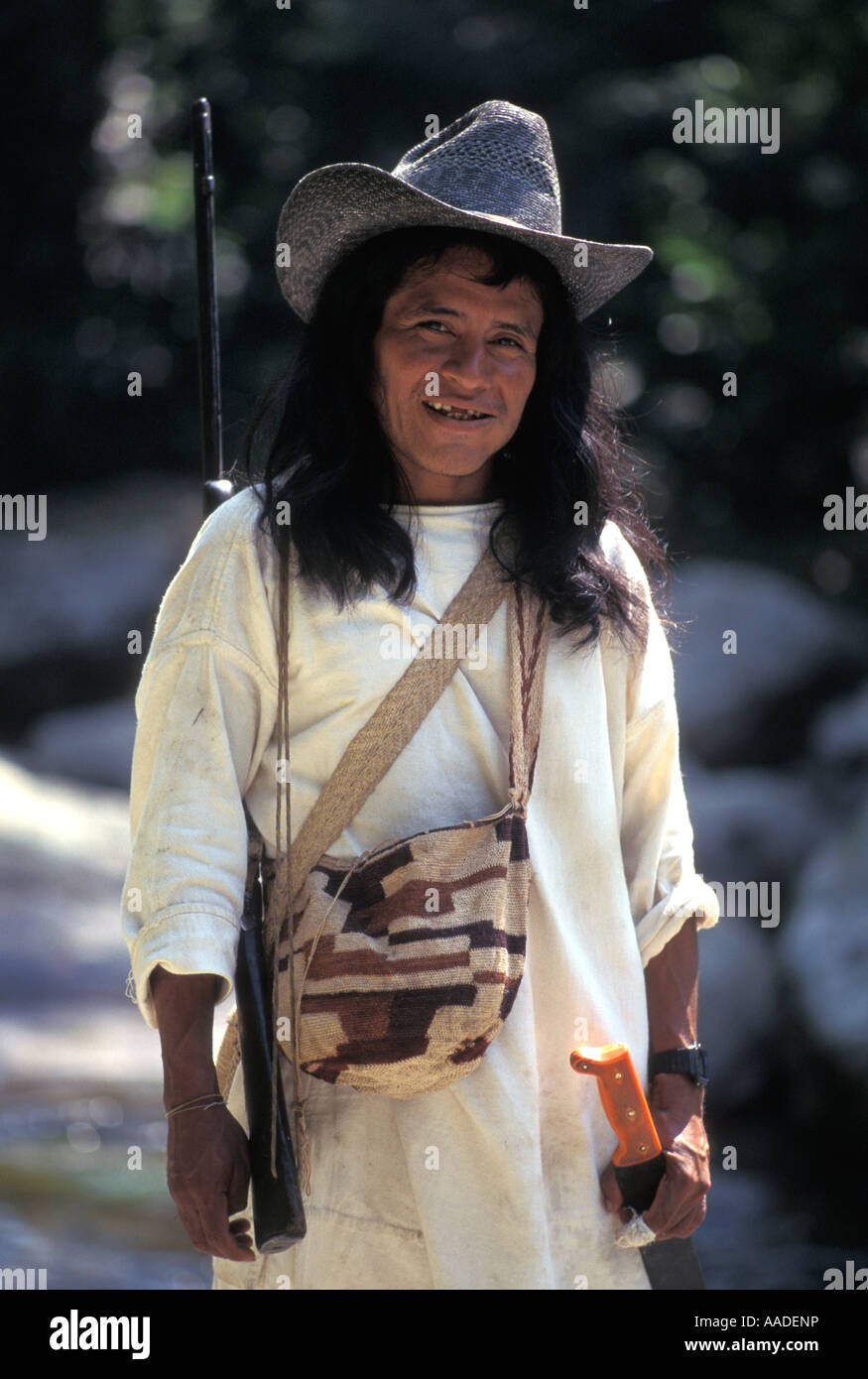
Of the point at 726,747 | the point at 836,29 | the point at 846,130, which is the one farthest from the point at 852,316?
the point at 726,747

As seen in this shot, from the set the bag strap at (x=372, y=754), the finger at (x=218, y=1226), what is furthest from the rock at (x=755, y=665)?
the finger at (x=218, y=1226)

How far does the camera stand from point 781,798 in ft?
21.6

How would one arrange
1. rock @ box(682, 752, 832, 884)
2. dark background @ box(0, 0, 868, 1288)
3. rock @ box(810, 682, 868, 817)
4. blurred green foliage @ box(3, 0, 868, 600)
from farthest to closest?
blurred green foliage @ box(3, 0, 868, 600), rock @ box(810, 682, 868, 817), rock @ box(682, 752, 832, 884), dark background @ box(0, 0, 868, 1288)

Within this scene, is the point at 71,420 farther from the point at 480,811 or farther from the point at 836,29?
the point at 480,811

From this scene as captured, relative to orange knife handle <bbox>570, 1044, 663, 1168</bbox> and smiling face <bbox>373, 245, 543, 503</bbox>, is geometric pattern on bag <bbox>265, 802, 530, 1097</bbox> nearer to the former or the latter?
orange knife handle <bbox>570, 1044, 663, 1168</bbox>

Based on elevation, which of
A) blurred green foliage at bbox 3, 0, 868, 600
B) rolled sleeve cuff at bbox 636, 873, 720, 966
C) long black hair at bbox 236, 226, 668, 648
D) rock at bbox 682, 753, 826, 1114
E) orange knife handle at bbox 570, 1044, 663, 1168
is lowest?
rock at bbox 682, 753, 826, 1114

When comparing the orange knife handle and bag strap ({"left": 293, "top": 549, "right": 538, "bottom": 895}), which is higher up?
bag strap ({"left": 293, "top": 549, "right": 538, "bottom": 895})

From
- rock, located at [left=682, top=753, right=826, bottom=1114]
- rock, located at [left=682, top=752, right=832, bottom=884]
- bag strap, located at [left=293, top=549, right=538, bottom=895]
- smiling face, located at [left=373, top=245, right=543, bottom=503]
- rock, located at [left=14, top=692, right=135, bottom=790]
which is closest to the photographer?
bag strap, located at [left=293, top=549, right=538, bottom=895]

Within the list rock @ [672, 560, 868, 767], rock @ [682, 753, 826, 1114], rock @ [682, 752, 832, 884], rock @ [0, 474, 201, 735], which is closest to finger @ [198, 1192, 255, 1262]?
rock @ [682, 753, 826, 1114]

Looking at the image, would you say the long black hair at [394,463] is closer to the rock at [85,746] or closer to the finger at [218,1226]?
the finger at [218,1226]

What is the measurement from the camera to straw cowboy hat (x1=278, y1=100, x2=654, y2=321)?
2145mm

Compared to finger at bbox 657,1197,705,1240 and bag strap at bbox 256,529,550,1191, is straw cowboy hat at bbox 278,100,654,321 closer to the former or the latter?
bag strap at bbox 256,529,550,1191

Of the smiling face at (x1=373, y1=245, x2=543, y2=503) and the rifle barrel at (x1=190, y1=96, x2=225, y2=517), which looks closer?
the smiling face at (x1=373, y1=245, x2=543, y2=503)

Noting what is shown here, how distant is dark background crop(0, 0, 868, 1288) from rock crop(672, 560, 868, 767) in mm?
17
